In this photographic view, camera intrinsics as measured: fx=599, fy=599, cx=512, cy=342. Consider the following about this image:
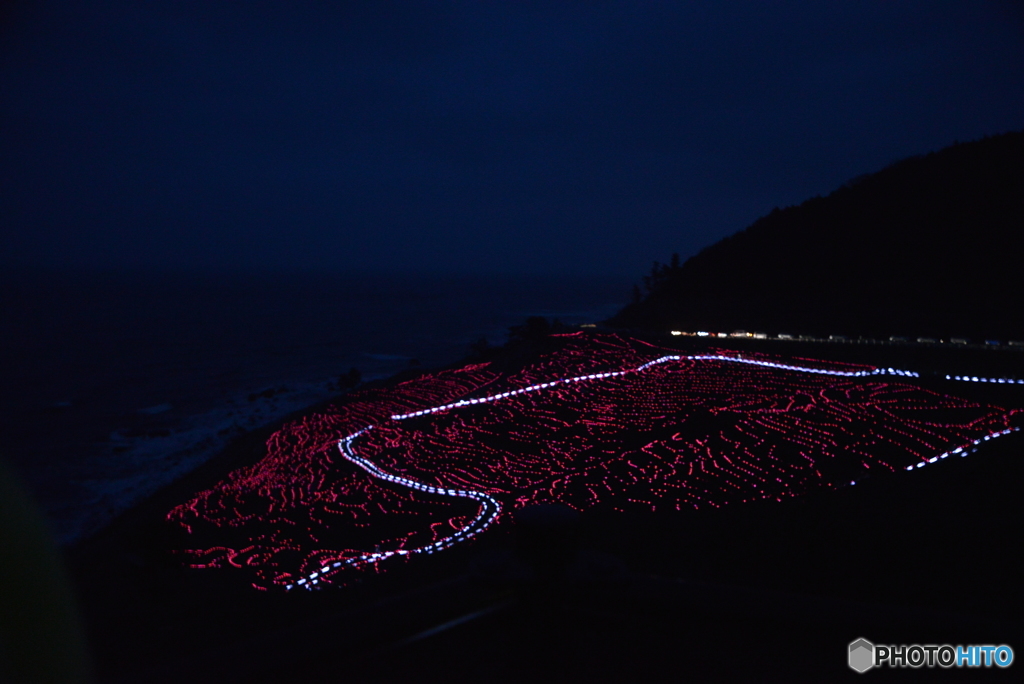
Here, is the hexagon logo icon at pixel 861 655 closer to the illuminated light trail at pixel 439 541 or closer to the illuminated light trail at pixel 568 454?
the illuminated light trail at pixel 568 454

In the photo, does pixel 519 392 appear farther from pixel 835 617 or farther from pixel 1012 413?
pixel 835 617

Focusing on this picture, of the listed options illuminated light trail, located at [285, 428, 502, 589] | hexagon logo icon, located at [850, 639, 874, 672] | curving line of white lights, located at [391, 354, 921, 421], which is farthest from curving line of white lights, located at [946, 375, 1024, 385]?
hexagon logo icon, located at [850, 639, 874, 672]

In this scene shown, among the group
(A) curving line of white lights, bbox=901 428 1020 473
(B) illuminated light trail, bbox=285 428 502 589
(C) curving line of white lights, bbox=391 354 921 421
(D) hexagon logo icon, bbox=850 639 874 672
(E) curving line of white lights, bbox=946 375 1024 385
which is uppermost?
(D) hexagon logo icon, bbox=850 639 874 672

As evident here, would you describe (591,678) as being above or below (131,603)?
above

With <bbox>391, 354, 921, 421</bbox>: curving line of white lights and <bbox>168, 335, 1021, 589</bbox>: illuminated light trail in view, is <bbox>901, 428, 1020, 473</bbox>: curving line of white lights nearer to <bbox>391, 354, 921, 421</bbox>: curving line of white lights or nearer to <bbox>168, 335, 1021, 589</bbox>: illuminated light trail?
<bbox>168, 335, 1021, 589</bbox>: illuminated light trail

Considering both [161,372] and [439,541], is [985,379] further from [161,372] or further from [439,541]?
[161,372]

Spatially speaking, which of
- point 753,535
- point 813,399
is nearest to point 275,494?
point 753,535

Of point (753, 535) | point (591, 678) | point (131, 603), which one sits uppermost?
point (591, 678)

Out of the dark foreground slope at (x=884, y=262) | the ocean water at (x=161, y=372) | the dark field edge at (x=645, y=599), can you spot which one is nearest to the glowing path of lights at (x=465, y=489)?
the dark field edge at (x=645, y=599)
